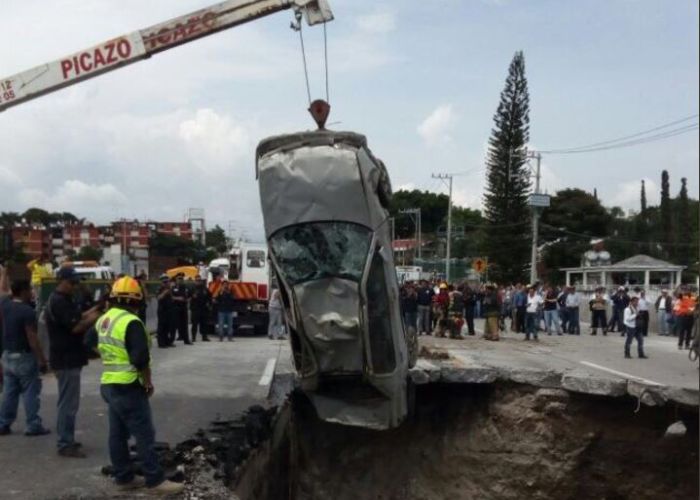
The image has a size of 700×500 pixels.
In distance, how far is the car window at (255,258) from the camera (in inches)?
1101

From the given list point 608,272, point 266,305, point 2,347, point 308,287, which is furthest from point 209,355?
point 608,272

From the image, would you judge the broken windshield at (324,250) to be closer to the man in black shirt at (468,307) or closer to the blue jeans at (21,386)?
Answer: the blue jeans at (21,386)

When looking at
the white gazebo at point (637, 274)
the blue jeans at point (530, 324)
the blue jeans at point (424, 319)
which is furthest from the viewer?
the white gazebo at point (637, 274)

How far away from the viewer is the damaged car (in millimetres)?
8109

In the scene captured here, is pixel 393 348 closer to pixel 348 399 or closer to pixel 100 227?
pixel 348 399

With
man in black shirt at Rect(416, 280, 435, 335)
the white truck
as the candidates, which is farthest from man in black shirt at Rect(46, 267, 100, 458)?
man in black shirt at Rect(416, 280, 435, 335)

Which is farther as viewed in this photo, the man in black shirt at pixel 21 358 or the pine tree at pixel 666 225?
the pine tree at pixel 666 225

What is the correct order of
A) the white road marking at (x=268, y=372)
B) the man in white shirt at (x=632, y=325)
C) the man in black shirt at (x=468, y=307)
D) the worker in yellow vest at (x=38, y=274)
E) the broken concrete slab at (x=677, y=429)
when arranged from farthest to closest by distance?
the man in black shirt at (x=468, y=307) → the man in white shirt at (x=632, y=325) → the worker in yellow vest at (x=38, y=274) → the white road marking at (x=268, y=372) → the broken concrete slab at (x=677, y=429)

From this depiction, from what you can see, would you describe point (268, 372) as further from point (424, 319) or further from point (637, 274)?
point (637, 274)

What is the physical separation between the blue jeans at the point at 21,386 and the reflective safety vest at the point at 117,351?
2.36 m

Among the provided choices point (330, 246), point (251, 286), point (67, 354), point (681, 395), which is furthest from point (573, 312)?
point (67, 354)

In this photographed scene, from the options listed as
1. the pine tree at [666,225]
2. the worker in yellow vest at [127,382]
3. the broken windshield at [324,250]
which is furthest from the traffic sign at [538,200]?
the worker in yellow vest at [127,382]

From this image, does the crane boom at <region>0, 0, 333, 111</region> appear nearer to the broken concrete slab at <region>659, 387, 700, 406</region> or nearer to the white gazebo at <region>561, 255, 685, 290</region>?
the broken concrete slab at <region>659, 387, 700, 406</region>

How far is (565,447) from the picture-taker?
1205 centimetres
